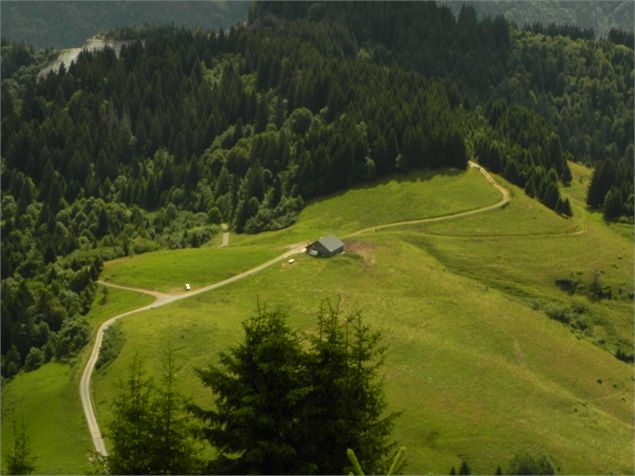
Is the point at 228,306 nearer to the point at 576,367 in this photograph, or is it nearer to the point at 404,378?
the point at 404,378

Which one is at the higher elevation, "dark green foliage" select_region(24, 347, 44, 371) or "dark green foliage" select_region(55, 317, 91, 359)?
"dark green foliage" select_region(55, 317, 91, 359)

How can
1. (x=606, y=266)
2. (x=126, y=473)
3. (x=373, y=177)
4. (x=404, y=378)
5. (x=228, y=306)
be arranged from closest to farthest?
(x=126, y=473)
(x=404, y=378)
(x=228, y=306)
(x=606, y=266)
(x=373, y=177)

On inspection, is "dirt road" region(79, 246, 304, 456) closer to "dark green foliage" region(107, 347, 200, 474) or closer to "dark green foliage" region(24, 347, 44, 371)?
"dark green foliage" region(24, 347, 44, 371)

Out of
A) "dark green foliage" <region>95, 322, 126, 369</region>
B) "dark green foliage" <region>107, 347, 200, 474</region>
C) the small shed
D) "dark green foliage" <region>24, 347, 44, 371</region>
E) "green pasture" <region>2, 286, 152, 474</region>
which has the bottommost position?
"dark green foliage" <region>24, 347, 44, 371</region>

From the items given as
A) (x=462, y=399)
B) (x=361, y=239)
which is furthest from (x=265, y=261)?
(x=462, y=399)

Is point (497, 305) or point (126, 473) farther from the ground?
point (126, 473)

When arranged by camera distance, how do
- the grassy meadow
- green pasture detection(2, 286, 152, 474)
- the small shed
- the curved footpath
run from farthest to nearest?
the small shed → the curved footpath → the grassy meadow → green pasture detection(2, 286, 152, 474)

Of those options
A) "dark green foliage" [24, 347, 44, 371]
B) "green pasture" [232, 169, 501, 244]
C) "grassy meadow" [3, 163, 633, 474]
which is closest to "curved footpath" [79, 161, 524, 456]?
"grassy meadow" [3, 163, 633, 474]

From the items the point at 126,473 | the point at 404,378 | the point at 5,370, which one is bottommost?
the point at 5,370
